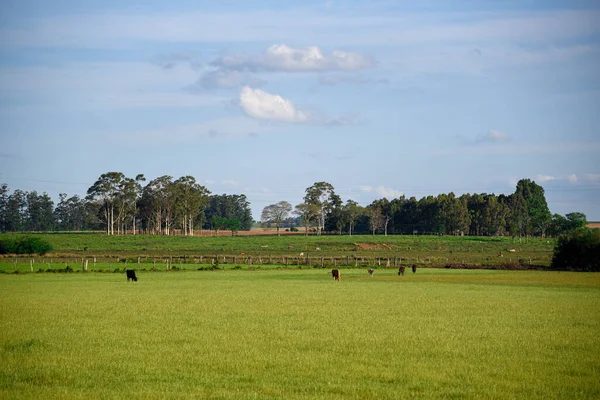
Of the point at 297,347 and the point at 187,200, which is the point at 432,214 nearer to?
the point at 187,200

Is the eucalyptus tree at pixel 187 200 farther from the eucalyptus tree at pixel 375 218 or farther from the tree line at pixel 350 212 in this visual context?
the eucalyptus tree at pixel 375 218

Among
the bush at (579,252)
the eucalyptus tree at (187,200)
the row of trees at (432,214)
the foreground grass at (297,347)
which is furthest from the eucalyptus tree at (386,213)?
the foreground grass at (297,347)

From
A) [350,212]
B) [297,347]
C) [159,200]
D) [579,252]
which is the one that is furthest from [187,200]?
[297,347]

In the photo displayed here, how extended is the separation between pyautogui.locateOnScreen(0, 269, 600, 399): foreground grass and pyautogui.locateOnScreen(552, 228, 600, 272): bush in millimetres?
41223

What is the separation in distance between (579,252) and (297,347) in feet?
207

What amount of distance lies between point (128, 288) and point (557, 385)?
110 ft

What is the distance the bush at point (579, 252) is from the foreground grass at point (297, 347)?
4122cm

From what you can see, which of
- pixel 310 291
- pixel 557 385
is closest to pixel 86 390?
pixel 557 385

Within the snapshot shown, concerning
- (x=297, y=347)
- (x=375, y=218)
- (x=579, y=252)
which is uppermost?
(x=375, y=218)

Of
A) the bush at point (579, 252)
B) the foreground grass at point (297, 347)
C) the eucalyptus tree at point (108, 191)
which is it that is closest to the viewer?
the foreground grass at point (297, 347)

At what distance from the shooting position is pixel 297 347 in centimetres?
1942

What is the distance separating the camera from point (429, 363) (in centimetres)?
1708

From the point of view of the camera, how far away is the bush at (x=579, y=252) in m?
73.2

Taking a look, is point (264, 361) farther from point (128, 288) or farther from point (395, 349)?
point (128, 288)
